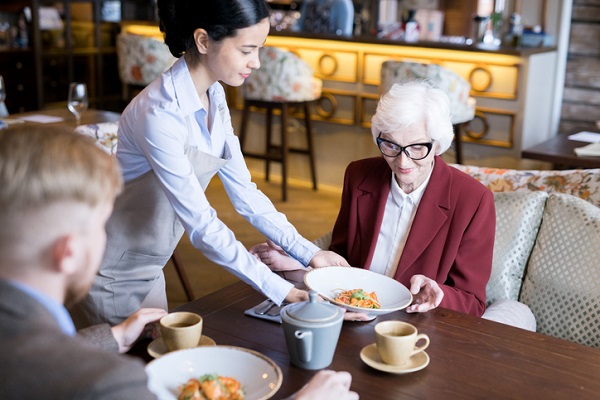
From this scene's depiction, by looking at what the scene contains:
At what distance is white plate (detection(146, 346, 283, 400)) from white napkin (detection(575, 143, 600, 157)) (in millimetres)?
2429

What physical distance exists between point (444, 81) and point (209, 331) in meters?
2.96

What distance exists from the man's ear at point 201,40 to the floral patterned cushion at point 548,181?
43.2 inches

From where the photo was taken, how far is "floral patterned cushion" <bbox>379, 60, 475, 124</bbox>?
4.20 metres

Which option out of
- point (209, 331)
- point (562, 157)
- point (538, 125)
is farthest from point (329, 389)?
Result: point (538, 125)

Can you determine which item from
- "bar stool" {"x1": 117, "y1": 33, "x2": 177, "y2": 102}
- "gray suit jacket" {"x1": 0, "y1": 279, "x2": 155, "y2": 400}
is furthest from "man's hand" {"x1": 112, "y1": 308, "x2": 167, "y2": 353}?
"bar stool" {"x1": 117, "y1": 33, "x2": 177, "y2": 102}

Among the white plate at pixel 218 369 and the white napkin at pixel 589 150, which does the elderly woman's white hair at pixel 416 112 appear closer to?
the white plate at pixel 218 369

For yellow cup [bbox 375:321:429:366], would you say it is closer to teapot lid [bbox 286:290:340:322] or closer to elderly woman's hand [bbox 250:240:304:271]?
teapot lid [bbox 286:290:340:322]

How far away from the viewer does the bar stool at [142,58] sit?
5035mm

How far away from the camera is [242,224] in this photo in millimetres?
4699

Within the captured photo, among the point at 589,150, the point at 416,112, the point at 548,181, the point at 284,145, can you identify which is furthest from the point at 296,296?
the point at 284,145

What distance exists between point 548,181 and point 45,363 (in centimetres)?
190

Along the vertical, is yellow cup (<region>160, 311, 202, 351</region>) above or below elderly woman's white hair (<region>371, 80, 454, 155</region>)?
below

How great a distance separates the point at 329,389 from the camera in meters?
1.23

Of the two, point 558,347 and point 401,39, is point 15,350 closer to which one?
point 558,347
